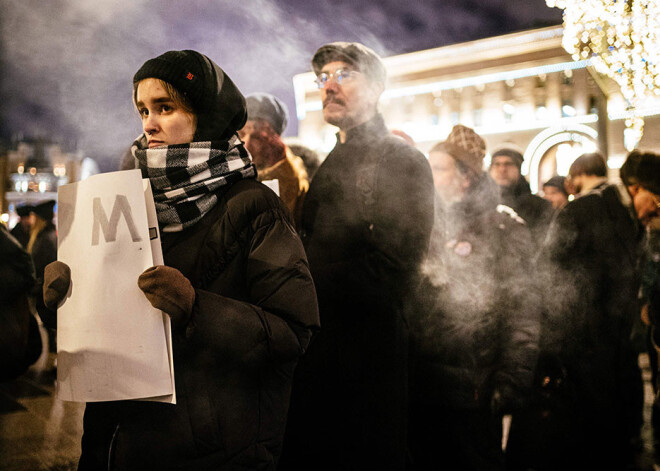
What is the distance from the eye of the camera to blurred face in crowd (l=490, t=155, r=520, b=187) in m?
2.86

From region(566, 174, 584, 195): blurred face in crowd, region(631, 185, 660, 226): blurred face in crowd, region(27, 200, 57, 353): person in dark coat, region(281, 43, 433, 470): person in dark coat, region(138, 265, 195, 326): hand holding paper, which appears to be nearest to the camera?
region(138, 265, 195, 326): hand holding paper

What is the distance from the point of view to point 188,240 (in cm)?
116

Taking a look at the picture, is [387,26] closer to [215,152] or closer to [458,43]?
[458,43]

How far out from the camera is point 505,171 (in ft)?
9.46

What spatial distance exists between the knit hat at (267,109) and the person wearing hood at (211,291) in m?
0.99

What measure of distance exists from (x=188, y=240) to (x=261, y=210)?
0.16 metres

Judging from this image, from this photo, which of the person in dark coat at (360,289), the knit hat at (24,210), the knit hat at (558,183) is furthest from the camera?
the knit hat at (24,210)

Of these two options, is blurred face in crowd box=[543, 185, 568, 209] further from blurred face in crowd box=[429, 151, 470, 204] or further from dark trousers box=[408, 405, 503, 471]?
dark trousers box=[408, 405, 503, 471]

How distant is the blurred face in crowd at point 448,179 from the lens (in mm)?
2471

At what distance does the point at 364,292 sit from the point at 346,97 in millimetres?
696

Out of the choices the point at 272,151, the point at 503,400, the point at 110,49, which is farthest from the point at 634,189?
the point at 110,49

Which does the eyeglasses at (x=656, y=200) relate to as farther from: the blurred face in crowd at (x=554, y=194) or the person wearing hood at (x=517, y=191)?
the blurred face in crowd at (x=554, y=194)

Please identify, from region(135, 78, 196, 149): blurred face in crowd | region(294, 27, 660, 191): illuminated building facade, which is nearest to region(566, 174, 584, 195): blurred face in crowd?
region(294, 27, 660, 191): illuminated building facade

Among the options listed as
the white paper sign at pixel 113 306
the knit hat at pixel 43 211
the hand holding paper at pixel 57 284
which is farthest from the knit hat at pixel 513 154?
the knit hat at pixel 43 211
